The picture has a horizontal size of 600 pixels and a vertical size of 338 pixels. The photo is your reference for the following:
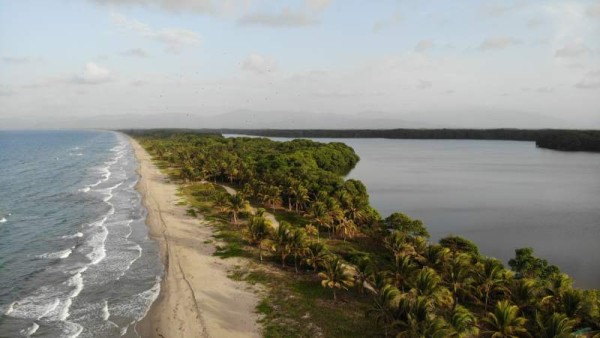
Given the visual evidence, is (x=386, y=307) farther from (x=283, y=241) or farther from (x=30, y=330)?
(x=30, y=330)

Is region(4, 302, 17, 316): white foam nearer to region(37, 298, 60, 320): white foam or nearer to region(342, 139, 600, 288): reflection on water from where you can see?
region(37, 298, 60, 320): white foam

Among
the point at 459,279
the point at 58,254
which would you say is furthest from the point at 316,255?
the point at 58,254

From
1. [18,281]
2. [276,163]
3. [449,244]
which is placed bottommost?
[18,281]

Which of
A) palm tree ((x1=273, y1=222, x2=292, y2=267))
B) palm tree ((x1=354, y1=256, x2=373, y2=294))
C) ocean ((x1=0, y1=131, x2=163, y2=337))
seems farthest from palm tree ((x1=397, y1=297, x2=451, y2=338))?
ocean ((x1=0, y1=131, x2=163, y2=337))

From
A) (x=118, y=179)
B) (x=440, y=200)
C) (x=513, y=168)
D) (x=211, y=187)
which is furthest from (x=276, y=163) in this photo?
(x=513, y=168)

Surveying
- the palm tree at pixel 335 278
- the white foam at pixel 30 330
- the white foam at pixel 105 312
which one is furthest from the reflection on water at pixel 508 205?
the white foam at pixel 30 330

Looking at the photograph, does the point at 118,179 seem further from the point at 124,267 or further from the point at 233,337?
the point at 233,337
